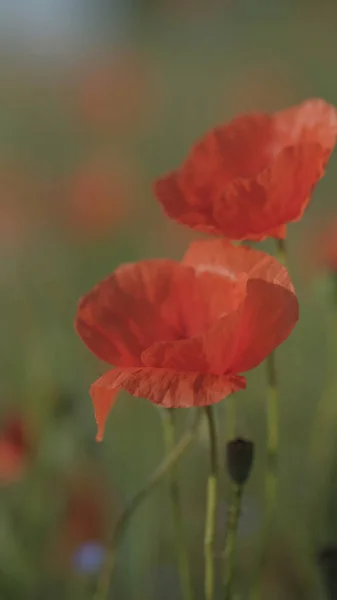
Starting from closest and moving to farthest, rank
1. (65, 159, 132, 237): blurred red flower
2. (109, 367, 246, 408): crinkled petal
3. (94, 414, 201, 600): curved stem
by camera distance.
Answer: (109, 367, 246, 408): crinkled petal → (94, 414, 201, 600): curved stem → (65, 159, 132, 237): blurred red flower

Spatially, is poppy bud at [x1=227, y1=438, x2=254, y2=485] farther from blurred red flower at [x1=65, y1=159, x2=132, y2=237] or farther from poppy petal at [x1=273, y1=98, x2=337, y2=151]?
blurred red flower at [x1=65, y1=159, x2=132, y2=237]

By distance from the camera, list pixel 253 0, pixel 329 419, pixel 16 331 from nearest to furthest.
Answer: pixel 329 419 → pixel 16 331 → pixel 253 0

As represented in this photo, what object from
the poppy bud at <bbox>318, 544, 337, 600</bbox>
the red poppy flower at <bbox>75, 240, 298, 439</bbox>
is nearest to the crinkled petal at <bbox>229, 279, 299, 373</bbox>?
the red poppy flower at <bbox>75, 240, 298, 439</bbox>

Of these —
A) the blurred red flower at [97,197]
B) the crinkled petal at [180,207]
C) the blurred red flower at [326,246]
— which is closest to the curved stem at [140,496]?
the crinkled petal at [180,207]

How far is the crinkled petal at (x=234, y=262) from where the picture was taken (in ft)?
1.08

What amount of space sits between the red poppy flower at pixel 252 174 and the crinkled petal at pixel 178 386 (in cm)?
9

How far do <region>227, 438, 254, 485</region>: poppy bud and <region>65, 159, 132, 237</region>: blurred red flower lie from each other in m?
0.45

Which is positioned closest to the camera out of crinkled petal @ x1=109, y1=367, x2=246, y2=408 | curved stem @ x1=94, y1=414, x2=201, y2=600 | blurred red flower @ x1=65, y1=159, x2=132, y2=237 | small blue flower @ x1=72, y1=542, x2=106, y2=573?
crinkled petal @ x1=109, y1=367, x2=246, y2=408

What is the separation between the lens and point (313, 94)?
0.74 meters

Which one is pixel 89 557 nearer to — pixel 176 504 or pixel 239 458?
pixel 176 504

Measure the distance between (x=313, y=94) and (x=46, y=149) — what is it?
0.30m

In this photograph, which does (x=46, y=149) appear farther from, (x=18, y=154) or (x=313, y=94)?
(x=313, y=94)

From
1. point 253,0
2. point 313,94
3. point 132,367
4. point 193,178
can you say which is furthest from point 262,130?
point 253,0

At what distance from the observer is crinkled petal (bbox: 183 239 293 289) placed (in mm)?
329
